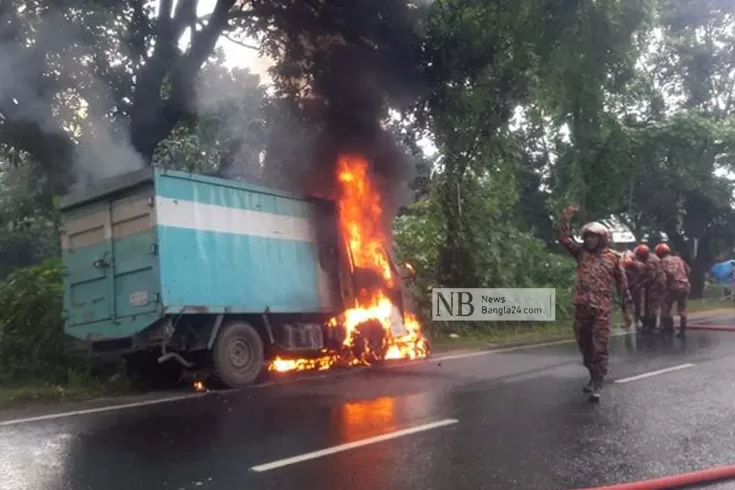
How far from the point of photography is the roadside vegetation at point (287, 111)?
11.7 m

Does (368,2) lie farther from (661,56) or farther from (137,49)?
(661,56)

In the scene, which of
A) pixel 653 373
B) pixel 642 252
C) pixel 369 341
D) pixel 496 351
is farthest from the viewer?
pixel 642 252

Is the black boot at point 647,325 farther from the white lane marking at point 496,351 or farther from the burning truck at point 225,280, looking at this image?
the burning truck at point 225,280

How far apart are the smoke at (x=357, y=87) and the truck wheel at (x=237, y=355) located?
10.3 feet

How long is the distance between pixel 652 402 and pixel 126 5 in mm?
9158

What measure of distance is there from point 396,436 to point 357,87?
781 cm

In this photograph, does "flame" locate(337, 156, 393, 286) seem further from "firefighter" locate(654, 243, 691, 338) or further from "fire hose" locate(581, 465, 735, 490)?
"fire hose" locate(581, 465, 735, 490)

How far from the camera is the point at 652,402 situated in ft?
27.9

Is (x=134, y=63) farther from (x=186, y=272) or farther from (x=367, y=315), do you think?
(x=367, y=315)

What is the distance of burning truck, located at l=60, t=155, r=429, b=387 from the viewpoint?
9.72 m

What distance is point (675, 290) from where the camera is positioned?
51.3 ft

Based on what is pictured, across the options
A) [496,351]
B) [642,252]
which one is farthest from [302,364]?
[642,252]

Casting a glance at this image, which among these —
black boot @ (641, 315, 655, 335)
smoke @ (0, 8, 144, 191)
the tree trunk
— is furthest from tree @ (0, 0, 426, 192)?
the tree trunk

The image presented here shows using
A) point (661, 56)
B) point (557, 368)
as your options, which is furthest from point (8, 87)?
point (661, 56)
